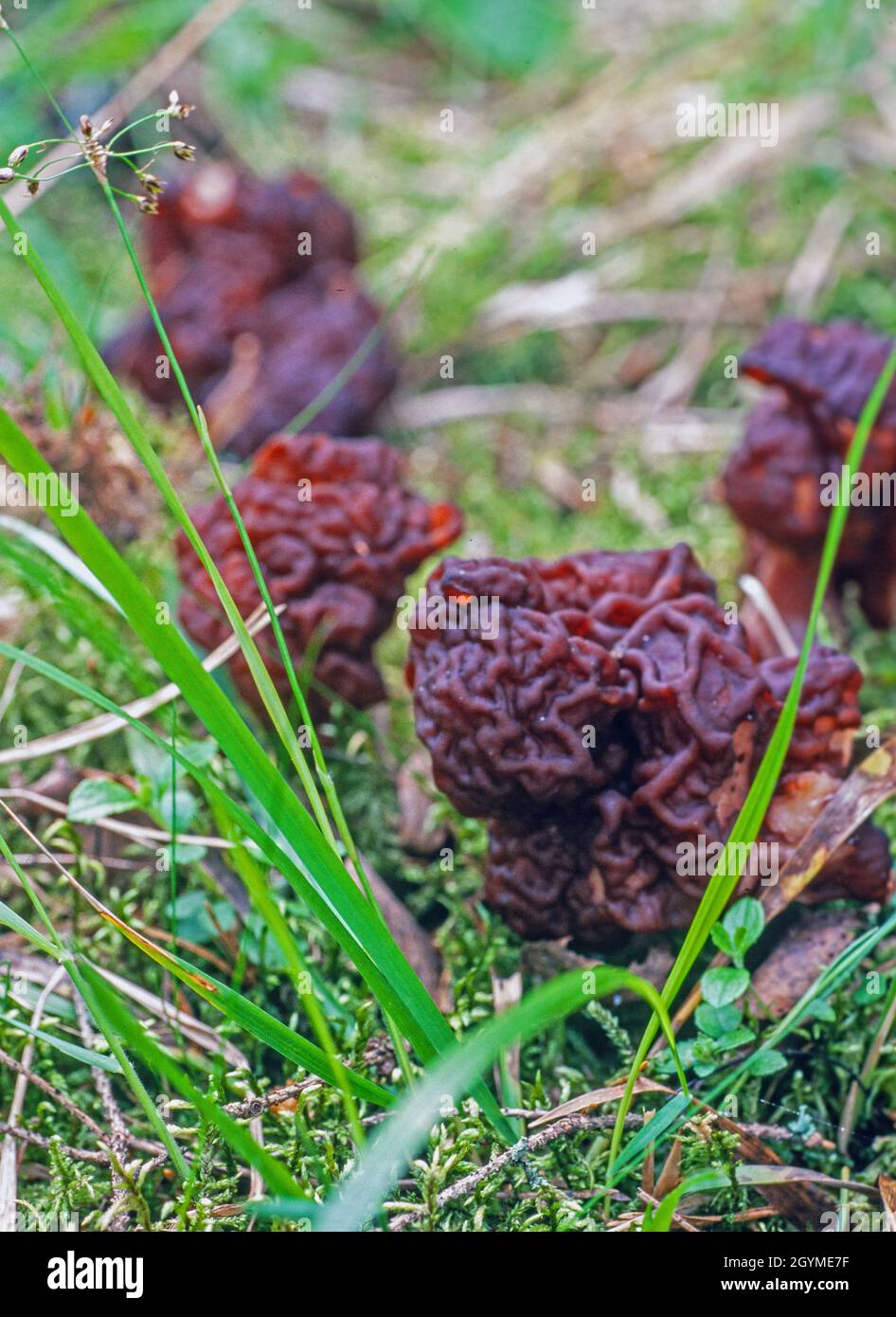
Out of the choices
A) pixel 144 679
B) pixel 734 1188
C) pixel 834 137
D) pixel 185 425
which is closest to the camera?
pixel 734 1188

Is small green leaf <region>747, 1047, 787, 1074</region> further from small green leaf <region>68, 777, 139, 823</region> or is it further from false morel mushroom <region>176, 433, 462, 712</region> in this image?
small green leaf <region>68, 777, 139, 823</region>

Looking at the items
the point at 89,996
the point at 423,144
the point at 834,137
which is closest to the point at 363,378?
the point at 423,144

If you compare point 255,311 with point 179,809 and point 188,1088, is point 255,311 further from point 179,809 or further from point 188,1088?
point 188,1088

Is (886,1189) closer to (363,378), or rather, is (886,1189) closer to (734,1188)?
(734,1188)

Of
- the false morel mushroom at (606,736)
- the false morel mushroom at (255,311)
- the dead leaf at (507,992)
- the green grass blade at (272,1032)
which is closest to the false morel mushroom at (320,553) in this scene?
the false morel mushroom at (606,736)

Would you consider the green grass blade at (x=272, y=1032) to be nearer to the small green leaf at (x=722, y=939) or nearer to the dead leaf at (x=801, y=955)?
the small green leaf at (x=722, y=939)

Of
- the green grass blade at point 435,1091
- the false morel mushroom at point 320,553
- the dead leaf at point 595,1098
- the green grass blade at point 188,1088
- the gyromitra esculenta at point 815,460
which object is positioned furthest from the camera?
the gyromitra esculenta at point 815,460
